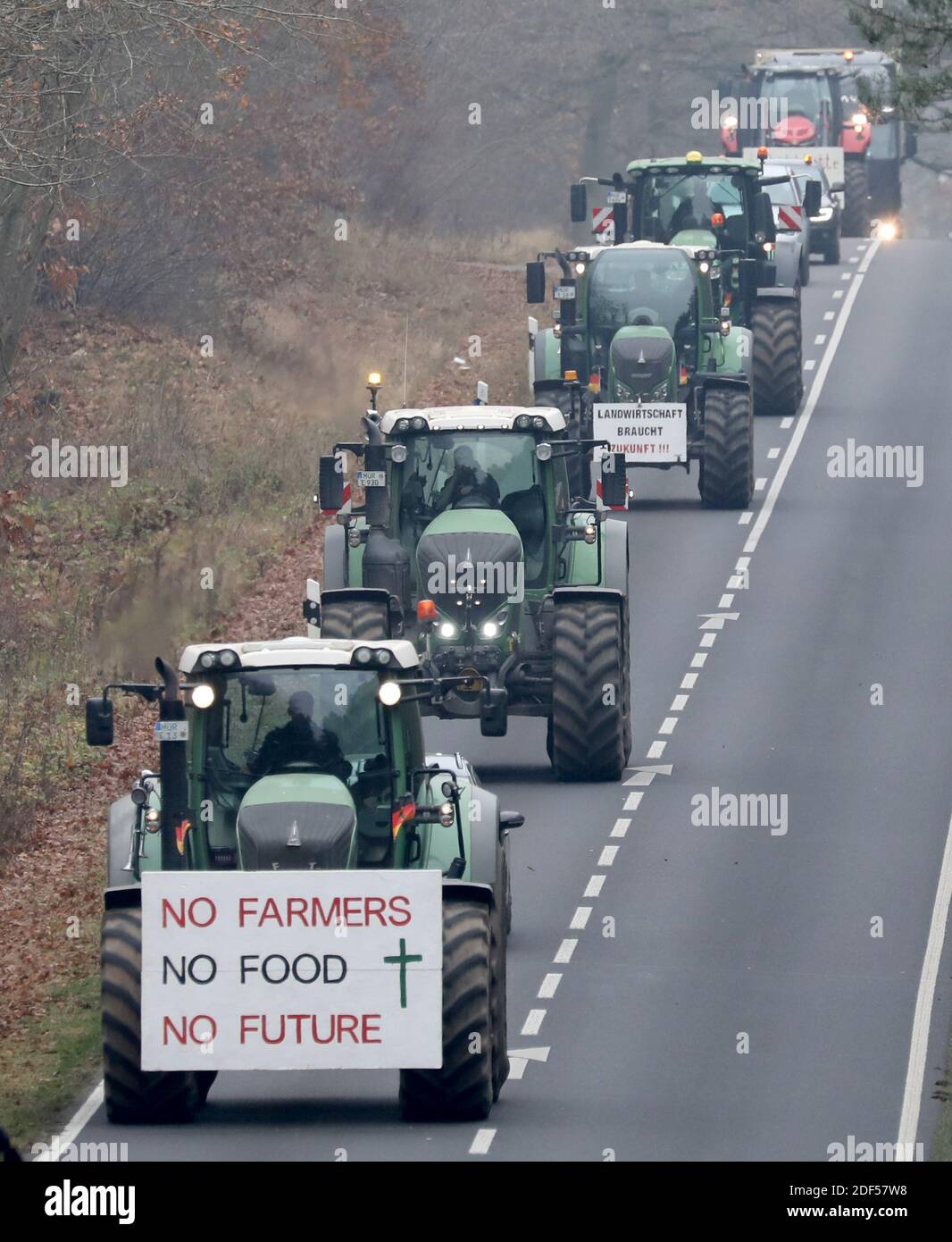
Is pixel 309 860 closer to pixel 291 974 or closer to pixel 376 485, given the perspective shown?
pixel 291 974

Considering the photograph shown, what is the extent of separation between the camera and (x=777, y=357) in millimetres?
38688

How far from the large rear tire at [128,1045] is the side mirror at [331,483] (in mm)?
9963

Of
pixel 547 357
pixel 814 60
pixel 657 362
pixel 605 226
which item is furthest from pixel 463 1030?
pixel 814 60

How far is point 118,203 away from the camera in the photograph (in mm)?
43688

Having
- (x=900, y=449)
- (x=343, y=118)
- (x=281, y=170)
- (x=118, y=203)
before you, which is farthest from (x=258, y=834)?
(x=343, y=118)

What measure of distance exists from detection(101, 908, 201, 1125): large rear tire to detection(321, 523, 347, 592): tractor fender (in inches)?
398

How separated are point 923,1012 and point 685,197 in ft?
72.3

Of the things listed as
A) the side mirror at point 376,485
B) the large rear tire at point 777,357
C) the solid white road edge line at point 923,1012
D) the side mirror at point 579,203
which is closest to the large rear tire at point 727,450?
the large rear tire at point 777,357

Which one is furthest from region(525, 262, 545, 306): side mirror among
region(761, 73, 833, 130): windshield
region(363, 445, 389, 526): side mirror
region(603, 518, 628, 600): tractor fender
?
region(761, 73, 833, 130): windshield

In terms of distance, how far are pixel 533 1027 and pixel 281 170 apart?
32.5m

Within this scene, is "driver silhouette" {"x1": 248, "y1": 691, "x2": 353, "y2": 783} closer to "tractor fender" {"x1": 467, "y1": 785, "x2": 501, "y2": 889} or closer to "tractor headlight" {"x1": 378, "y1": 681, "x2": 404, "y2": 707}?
"tractor headlight" {"x1": 378, "y1": 681, "x2": 404, "y2": 707}

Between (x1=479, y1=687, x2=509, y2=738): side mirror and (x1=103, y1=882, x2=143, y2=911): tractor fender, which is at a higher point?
(x1=479, y1=687, x2=509, y2=738): side mirror

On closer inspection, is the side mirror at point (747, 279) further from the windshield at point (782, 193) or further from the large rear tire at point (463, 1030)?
the large rear tire at point (463, 1030)

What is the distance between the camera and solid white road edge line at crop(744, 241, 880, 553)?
33.9 metres
